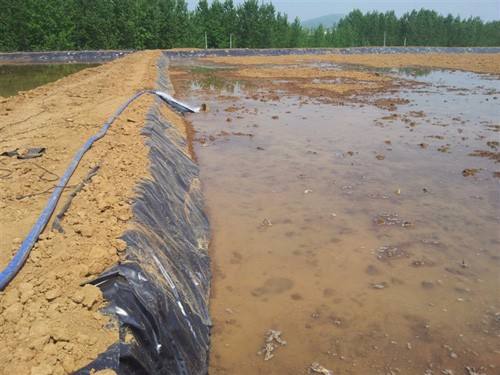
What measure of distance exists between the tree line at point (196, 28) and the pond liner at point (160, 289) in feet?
121

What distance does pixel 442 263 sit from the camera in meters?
4.53

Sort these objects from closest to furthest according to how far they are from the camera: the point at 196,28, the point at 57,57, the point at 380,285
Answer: the point at 380,285 < the point at 57,57 < the point at 196,28

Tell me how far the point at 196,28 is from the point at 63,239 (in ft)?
144

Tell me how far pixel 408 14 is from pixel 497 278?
2445 inches

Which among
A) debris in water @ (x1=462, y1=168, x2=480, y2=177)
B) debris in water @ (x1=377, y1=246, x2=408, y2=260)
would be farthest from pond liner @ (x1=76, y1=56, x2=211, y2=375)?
debris in water @ (x1=462, y1=168, x2=480, y2=177)

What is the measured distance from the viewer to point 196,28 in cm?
4328

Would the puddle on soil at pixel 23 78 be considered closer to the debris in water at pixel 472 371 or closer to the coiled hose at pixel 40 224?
the coiled hose at pixel 40 224

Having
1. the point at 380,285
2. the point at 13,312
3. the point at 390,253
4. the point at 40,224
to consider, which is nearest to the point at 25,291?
the point at 13,312

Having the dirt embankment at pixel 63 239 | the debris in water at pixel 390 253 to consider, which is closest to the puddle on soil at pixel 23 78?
the dirt embankment at pixel 63 239

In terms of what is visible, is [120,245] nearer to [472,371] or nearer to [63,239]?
[63,239]

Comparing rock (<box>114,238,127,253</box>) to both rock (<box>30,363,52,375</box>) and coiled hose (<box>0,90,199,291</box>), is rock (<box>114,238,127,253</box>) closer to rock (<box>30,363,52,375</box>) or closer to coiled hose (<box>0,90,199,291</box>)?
coiled hose (<box>0,90,199,291</box>)

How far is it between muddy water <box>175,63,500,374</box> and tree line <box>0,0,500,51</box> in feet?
108

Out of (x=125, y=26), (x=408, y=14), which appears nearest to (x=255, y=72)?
(x=125, y=26)

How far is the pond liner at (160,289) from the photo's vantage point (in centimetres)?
250
